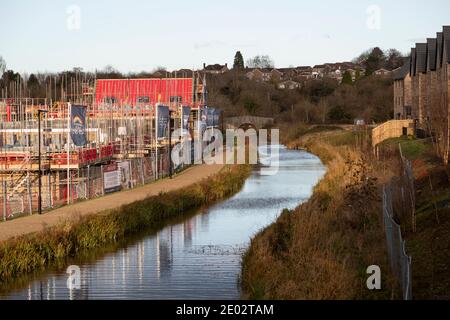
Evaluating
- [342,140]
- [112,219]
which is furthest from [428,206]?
[342,140]

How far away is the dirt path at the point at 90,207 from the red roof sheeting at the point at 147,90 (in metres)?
27.8

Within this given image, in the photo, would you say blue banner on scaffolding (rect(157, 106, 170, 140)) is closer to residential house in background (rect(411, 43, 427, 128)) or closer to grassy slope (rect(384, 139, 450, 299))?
Result: grassy slope (rect(384, 139, 450, 299))

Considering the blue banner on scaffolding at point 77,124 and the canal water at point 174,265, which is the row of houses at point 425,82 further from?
the blue banner on scaffolding at point 77,124

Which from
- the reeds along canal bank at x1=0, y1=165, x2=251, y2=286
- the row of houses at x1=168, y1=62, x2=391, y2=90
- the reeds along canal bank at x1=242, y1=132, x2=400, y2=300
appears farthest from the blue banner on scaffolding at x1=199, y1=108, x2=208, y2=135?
the row of houses at x1=168, y1=62, x2=391, y2=90

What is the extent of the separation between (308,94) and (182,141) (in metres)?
69.9

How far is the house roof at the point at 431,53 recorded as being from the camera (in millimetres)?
53862

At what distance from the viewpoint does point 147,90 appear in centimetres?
6881

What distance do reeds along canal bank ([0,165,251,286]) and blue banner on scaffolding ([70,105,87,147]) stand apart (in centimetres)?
395

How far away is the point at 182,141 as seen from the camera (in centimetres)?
4725

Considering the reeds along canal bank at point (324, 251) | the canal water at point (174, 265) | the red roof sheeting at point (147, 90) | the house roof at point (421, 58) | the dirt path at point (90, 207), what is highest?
the house roof at point (421, 58)

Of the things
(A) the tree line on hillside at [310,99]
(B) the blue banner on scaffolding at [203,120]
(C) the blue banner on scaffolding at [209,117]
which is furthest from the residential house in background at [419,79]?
(A) the tree line on hillside at [310,99]

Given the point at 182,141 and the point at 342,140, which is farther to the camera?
the point at 342,140

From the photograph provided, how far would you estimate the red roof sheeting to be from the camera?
2589 inches
